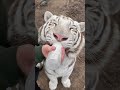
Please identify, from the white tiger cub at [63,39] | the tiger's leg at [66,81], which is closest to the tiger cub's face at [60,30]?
the white tiger cub at [63,39]

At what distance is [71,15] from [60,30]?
83mm

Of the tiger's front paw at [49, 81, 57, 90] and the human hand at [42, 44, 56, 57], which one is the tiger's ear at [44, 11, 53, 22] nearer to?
the human hand at [42, 44, 56, 57]

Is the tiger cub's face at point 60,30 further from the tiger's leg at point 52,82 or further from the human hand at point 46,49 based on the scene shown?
the tiger's leg at point 52,82

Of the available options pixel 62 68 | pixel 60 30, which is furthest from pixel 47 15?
pixel 62 68

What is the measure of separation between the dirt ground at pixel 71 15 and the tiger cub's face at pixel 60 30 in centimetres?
2

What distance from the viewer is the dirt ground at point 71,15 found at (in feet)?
5.29

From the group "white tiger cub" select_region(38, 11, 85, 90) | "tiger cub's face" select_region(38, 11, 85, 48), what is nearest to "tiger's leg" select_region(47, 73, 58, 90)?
"white tiger cub" select_region(38, 11, 85, 90)

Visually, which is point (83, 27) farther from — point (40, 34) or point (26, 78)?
point (26, 78)

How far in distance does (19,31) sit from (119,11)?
37 centimetres

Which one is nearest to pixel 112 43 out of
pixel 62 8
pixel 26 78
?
pixel 62 8

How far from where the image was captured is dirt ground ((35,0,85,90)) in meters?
1.61

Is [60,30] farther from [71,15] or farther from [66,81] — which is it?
[66,81]

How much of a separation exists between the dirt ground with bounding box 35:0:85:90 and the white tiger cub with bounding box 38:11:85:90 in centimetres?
2

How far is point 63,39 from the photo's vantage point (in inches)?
61.6
